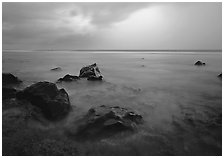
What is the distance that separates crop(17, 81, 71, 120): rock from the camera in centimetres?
457

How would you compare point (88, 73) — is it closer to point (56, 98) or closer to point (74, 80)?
point (74, 80)

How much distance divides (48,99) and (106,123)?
190cm

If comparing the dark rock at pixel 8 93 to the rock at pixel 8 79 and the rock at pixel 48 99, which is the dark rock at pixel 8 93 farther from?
the rock at pixel 8 79

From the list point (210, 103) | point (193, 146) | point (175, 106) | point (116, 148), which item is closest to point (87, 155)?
point (116, 148)

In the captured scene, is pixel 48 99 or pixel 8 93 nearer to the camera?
pixel 48 99

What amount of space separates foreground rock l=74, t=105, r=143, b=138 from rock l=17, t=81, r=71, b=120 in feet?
2.72

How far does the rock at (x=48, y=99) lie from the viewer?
15.0 ft

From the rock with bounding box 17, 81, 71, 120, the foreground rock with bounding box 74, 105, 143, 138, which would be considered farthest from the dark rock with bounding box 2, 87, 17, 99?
the foreground rock with bounding box 74, 105, 143, 138

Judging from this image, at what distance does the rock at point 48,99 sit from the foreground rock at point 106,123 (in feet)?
2.72

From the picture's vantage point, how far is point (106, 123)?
4008 millimetres

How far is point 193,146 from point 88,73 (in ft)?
26.1

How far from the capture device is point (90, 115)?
4.48 meters

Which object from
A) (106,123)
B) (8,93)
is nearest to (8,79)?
(8,93)

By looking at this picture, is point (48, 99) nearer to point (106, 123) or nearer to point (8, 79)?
point (106, 123)
